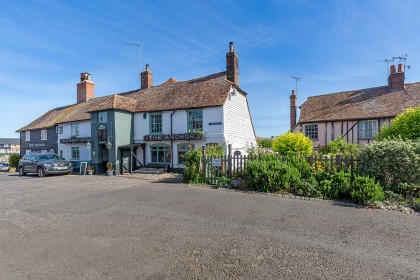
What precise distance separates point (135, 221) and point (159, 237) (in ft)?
4.65

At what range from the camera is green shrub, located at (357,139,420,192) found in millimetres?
7508

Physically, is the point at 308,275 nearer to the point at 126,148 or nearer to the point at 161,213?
the point at 161,213

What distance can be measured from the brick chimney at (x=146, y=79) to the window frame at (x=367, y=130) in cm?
2073

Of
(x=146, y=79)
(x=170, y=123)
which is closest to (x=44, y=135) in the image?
Answer: (x=146, y=79)

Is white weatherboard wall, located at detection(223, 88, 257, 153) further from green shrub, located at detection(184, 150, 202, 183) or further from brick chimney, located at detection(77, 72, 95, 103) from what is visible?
brick chimney, located at detection(77, 72, 95, 103)

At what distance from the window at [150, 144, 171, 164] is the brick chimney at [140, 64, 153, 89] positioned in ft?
26.8

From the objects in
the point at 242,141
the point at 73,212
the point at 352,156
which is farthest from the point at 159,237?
the point at 242,141

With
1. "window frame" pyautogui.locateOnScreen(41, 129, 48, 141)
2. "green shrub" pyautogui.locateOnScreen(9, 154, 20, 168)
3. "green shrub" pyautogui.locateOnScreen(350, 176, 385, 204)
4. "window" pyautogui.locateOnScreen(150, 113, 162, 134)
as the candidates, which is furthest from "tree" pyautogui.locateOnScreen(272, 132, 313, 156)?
"green shrub" pyautogui.locateOnScreen(9, 154, 20, 168)

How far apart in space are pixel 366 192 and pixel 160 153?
49.2 ft

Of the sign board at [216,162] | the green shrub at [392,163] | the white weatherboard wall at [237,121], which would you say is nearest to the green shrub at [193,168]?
the sign board at [216,162]

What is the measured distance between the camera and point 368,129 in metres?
19.7

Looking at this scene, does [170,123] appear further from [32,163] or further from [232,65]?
[32,163]

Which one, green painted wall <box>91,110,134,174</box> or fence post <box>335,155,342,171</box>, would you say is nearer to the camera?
fence post <box>335,155,342,171</box>

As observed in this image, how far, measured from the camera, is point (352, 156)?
888 cm
